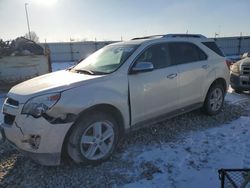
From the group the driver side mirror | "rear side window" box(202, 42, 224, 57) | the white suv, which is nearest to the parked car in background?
"rear side window" box(202, 42, 224, 57)

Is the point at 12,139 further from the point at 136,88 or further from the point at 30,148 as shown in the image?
the point at 136,88

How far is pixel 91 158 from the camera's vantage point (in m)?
4.16

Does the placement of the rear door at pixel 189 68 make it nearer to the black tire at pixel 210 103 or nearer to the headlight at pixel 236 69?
the black tire at pixel 210 103

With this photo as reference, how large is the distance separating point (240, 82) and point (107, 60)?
5264 mm

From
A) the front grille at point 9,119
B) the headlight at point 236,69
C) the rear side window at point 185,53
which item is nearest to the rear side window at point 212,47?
the rear side window at point 185,53

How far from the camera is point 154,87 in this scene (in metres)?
4.83

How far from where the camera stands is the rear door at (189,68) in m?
5.37

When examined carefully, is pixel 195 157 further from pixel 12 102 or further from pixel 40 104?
pixel 12 102

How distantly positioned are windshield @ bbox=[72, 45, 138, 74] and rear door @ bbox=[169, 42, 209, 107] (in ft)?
3.04

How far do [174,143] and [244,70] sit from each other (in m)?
4.84

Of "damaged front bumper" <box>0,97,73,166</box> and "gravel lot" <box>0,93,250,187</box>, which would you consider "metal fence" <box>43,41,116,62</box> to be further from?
"damaged front bumper" <box>0,97,73,166</box>

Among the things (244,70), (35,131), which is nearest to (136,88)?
(35,131)

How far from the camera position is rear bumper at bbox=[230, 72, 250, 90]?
28.2ft

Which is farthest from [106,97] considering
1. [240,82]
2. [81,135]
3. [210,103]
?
[240,82]
